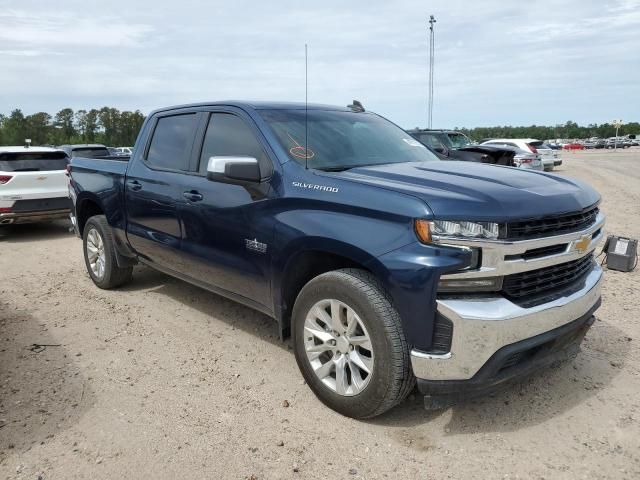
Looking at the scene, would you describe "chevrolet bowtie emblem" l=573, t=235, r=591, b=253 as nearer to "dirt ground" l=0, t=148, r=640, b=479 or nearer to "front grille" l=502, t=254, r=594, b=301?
"front grille" l=502, t=254, r=594, b=301

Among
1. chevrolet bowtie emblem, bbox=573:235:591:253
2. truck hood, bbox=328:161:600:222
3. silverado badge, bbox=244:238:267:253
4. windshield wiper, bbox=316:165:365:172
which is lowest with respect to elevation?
silverado badge, bbox=244:238:267:253

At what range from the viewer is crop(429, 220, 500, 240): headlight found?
8.62ft

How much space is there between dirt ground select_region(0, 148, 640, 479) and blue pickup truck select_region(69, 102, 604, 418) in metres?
0.32

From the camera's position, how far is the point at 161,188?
14.7ft

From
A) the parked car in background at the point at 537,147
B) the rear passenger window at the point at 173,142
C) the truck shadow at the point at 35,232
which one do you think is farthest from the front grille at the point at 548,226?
the parked car in background at the point at 537,147

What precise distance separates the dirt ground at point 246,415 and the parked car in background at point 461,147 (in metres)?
5.98

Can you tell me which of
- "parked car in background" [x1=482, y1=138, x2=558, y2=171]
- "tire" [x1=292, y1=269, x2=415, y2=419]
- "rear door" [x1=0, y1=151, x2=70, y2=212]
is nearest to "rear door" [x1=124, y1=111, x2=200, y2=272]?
"tire" [x1=292, y1=269, x2=415, y2=419]

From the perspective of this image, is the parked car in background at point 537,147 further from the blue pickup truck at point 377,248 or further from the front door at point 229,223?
the front door at point 229,223

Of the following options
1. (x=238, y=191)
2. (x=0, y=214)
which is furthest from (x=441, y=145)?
(x=238, y=191)

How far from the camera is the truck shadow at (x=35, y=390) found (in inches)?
120

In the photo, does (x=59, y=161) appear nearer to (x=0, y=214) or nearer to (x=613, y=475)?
(x=0, y=214)

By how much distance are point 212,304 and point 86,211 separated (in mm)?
2072

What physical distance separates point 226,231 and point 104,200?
7.29 ft

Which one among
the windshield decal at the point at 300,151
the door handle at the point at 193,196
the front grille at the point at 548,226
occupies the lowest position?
the front grille at the point at 548,226
